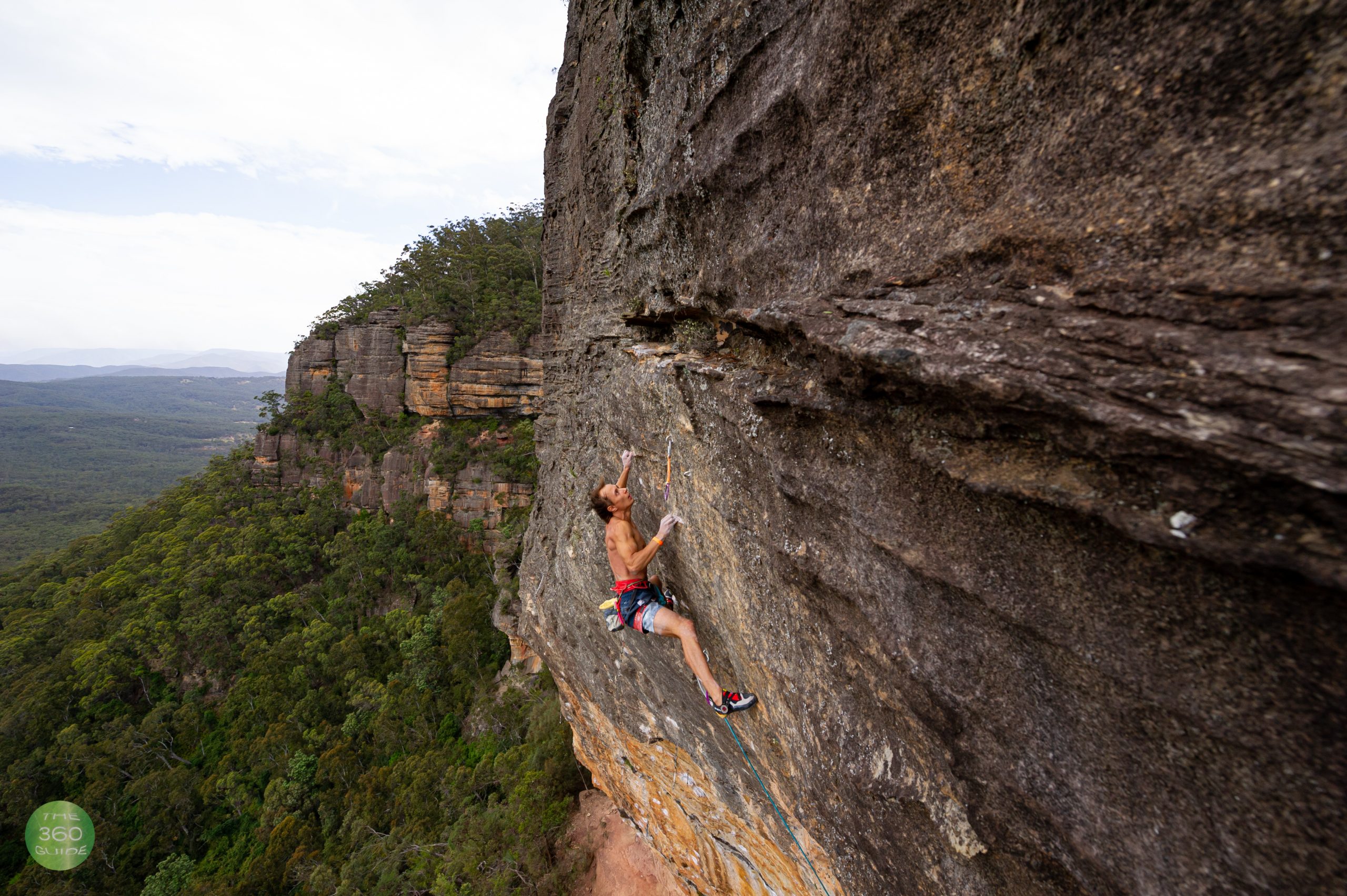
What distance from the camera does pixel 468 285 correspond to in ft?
88.0

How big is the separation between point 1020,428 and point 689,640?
2773 millimetres

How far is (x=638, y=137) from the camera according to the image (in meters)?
4.73

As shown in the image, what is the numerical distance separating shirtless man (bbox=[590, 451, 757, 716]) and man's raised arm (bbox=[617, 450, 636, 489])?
11cm

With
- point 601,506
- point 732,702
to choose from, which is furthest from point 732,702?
point 601,506

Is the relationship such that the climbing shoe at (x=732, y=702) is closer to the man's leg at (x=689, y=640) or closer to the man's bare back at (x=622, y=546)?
the man's leg at (x=689, y=640)

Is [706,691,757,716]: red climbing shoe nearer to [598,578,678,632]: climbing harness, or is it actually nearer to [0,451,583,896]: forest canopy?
[598,578,678,632]: climbing harness

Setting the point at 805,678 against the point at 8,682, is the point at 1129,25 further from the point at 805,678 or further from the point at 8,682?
the point at 8,682

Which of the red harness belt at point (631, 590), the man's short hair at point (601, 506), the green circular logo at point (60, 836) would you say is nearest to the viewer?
the man's short hair at point (601, 506)

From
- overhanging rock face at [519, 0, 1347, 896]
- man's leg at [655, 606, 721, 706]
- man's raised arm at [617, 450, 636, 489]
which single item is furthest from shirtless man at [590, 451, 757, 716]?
overhanging rock face at [519, 0, 1347, 896]

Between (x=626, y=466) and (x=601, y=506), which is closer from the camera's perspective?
(x=601, y=506)

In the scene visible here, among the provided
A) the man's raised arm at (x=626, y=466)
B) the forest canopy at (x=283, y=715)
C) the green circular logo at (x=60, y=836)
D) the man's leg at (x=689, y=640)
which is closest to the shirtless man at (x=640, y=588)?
the man's leg at (x=689, y=640)

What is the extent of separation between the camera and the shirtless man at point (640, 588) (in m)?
3.94

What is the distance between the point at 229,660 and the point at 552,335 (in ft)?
86.8

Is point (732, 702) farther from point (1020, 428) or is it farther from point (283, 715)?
point (283, 715)
